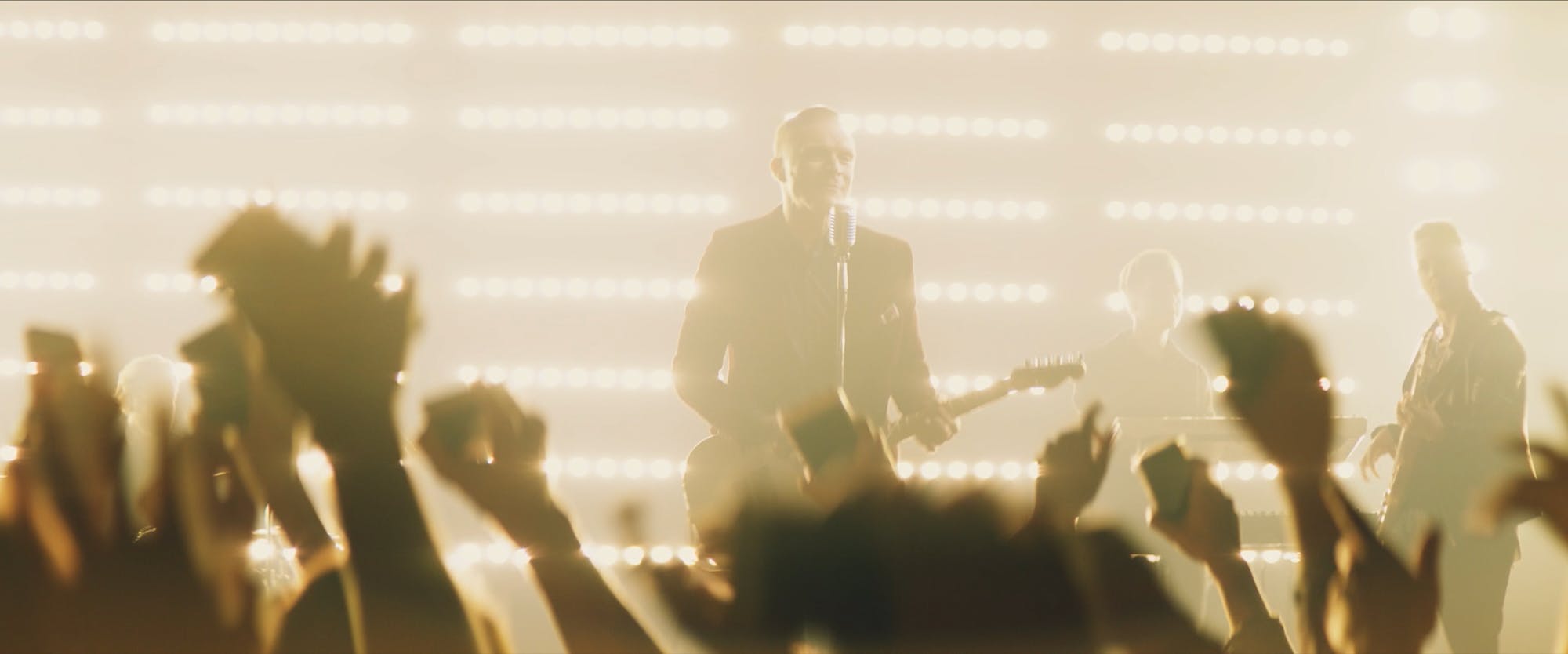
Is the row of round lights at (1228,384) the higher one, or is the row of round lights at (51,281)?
the row of round lights at (51,281)

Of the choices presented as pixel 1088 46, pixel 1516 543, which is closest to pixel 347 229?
pixel 1516 543

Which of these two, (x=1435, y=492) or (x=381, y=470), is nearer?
(x=381, y=470)

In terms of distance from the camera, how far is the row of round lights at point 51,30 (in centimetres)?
624

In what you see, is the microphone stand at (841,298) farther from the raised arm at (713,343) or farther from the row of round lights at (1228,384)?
the row of round lights at (1228,384)

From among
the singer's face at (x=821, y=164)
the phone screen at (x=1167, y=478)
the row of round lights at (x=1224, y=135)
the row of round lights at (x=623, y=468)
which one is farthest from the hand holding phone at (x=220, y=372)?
the row of round lights at (x=1224, y=135)

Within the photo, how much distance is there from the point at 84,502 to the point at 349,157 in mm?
6318

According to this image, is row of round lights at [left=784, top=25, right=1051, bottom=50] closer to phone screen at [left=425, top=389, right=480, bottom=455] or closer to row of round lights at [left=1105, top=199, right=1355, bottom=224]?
row of round lights at [left=1105, top=199, right=1355, bottom=224]

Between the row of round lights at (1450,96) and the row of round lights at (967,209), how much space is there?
2.19 metres

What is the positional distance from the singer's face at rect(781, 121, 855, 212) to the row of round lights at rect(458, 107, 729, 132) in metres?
3.27

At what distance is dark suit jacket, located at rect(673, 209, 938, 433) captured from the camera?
273 centimetres

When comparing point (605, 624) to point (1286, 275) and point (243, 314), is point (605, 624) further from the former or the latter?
point (1286, 275)

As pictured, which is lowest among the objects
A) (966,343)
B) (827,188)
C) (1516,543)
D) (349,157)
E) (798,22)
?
(1516,543)

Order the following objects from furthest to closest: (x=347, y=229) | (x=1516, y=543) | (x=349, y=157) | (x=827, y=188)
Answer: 1. (x=349, y=157)
2. (x=1516, y=543)
3. (x=827, y=188)
4. (x=347, y=229)

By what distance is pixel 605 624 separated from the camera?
1.21 feet
